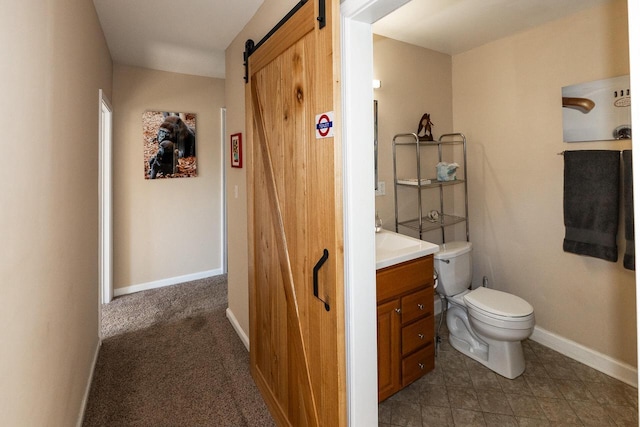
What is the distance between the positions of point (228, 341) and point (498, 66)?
125 inches

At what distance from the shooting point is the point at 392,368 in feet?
6.37

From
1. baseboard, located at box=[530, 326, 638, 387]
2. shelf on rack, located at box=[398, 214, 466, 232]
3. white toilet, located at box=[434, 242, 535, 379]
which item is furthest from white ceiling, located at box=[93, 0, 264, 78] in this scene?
baseboard, located at box=[530, 326, 638, 387]

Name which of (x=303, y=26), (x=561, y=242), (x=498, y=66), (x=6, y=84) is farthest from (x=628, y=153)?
(x=6, y=84)

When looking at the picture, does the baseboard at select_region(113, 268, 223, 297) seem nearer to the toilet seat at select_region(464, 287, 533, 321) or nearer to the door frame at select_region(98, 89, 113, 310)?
the door frame at select_region(98, 89, 113, 310)

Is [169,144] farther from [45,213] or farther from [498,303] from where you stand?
[498,303]

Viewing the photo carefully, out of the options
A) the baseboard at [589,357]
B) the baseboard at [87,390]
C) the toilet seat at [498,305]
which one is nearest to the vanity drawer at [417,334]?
the toilet seat at [498,305]

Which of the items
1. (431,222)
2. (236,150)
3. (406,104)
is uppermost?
(406,104)

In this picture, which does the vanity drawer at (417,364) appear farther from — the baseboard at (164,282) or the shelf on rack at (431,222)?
the baseboard at (164,282)

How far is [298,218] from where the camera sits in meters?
1.48

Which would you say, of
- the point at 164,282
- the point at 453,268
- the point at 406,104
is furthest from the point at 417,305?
the point at 164,282

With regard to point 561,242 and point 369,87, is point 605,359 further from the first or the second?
point 369,87

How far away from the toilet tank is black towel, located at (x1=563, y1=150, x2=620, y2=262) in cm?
67

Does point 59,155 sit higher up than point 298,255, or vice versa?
point 59,155

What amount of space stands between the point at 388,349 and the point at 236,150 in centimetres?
178
